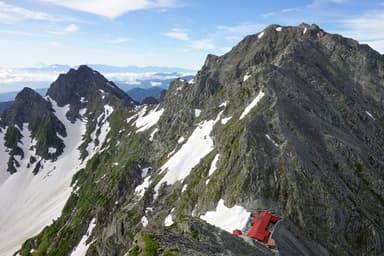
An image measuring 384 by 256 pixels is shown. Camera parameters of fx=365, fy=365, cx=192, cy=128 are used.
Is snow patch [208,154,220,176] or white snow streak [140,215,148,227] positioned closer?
snow patch [208,154,220,176]

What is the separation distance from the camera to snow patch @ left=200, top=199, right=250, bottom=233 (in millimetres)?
58619

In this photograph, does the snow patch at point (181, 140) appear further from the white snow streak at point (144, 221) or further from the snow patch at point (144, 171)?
the white snow streak at point (144, 221)

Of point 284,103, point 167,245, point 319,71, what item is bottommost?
point 167,245

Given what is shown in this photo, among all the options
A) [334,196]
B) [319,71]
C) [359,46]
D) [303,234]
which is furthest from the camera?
[359,46]

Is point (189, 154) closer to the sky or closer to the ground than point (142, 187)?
closer to the sky

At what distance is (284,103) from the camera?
282ft

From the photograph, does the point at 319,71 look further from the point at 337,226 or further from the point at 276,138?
the point at 337,226

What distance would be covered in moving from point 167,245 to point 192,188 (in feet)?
173

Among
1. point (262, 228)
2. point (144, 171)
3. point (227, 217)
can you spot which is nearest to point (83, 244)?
point (144, 171)

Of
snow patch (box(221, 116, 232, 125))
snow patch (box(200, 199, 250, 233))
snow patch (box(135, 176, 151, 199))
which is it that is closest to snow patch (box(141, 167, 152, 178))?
snow patch (box(135, 176, 151, 199))

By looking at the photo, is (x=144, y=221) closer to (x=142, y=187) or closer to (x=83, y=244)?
(x=142, y=187)

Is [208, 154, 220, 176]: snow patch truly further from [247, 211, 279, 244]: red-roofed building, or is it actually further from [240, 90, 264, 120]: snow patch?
[247, 211, 279, 244]: red-roofed building

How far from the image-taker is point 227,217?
2495 inches

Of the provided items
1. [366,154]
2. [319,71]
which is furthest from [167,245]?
[319,71]
